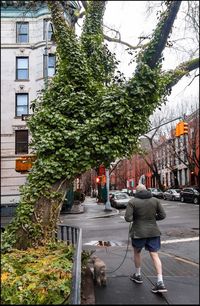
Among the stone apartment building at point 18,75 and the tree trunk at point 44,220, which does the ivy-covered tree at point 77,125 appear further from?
the stone apartment building at point 18,75

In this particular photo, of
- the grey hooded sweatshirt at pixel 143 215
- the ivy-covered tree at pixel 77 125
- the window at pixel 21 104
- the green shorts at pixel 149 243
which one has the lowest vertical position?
the green shorts at pixel 149 243

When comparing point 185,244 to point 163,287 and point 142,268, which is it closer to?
point 142,268

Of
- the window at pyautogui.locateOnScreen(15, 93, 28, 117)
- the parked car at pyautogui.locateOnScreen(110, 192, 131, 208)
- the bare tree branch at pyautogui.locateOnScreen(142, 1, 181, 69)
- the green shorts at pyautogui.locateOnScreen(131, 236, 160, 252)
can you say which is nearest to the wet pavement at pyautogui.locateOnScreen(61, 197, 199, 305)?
the green shorts at pyautogui.locateOnScreen(131, 236, 160, 252)

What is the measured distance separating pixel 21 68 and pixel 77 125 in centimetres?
2512

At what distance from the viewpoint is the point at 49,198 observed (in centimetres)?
754

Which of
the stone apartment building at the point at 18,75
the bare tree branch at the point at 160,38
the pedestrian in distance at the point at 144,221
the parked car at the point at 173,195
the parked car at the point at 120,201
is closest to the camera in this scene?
the pedestrian in distance at the point at 144,221

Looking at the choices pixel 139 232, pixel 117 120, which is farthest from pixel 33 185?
pixel 139 232

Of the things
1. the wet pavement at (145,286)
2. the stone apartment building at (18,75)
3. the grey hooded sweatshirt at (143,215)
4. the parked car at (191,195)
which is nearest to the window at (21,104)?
the stone apartment building at (18,75)

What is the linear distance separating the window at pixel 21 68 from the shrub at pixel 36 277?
26.0 m

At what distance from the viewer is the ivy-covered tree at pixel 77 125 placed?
7.50m

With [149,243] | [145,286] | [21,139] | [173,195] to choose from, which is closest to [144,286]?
[145,286]

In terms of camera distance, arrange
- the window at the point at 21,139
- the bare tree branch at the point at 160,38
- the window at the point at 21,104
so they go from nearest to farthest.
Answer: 1. the bare tree branch at the point at 160,38
2. the window at the point at 21,139
3. the window at the point at 21,104

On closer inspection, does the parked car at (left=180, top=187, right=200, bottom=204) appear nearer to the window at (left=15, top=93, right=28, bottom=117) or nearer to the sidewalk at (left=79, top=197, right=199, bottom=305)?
the window at (left=15, top=93, right=28, bottom=117)

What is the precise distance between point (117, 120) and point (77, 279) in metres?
4.41
